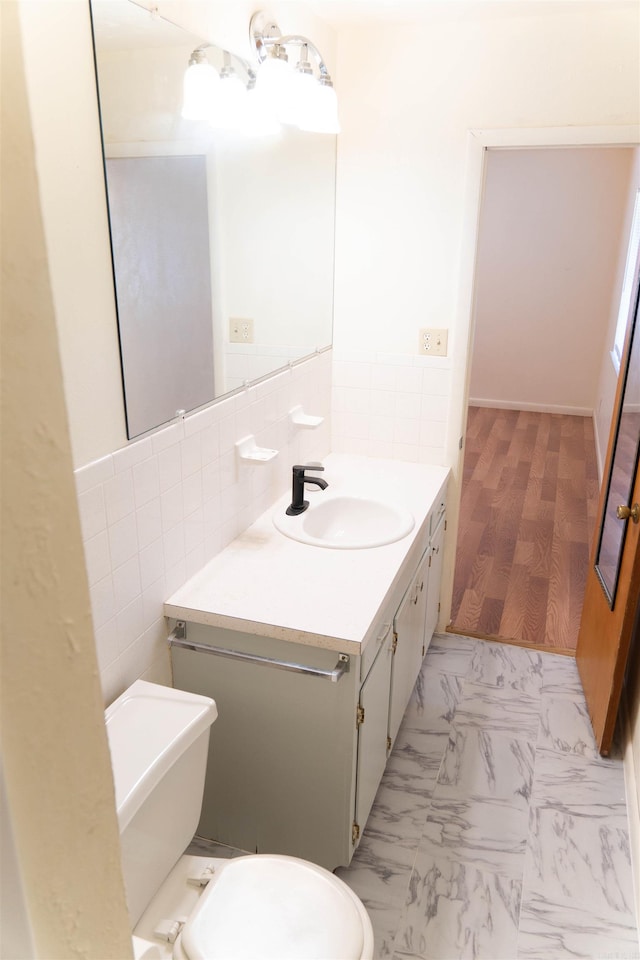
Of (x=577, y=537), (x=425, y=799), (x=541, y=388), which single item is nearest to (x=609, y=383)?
(x=541, y=388)

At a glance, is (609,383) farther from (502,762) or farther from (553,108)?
(502,762)

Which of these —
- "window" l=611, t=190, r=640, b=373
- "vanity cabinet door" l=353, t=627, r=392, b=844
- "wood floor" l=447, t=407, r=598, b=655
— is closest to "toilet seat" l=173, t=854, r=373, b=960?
"vanity cabinet door" l=353, t=627, r=392, b=844

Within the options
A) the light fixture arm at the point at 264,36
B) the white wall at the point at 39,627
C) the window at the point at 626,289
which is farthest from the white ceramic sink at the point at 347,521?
the window at the point at 626,289

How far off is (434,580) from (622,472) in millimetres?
862

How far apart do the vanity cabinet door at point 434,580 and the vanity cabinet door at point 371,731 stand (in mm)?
693

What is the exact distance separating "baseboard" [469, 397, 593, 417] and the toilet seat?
646cm

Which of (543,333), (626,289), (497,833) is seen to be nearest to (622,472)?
(497,833)

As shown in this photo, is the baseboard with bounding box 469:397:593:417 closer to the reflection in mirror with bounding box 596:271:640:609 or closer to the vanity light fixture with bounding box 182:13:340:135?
the reflection in mirror with bounding box 596:271:640:609

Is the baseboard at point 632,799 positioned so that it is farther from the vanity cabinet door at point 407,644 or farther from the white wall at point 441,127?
the white wall at point 441,127

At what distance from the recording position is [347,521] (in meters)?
2.60

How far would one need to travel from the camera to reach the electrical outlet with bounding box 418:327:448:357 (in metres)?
2.85

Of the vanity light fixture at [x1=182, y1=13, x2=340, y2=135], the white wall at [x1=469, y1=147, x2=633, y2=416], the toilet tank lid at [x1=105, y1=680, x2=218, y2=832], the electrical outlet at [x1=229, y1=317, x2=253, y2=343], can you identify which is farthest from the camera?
the white wall at [x1=469, y1=147, x2=633, y2=416]

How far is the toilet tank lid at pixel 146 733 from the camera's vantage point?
4.48 ft

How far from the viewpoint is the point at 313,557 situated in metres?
2.15
